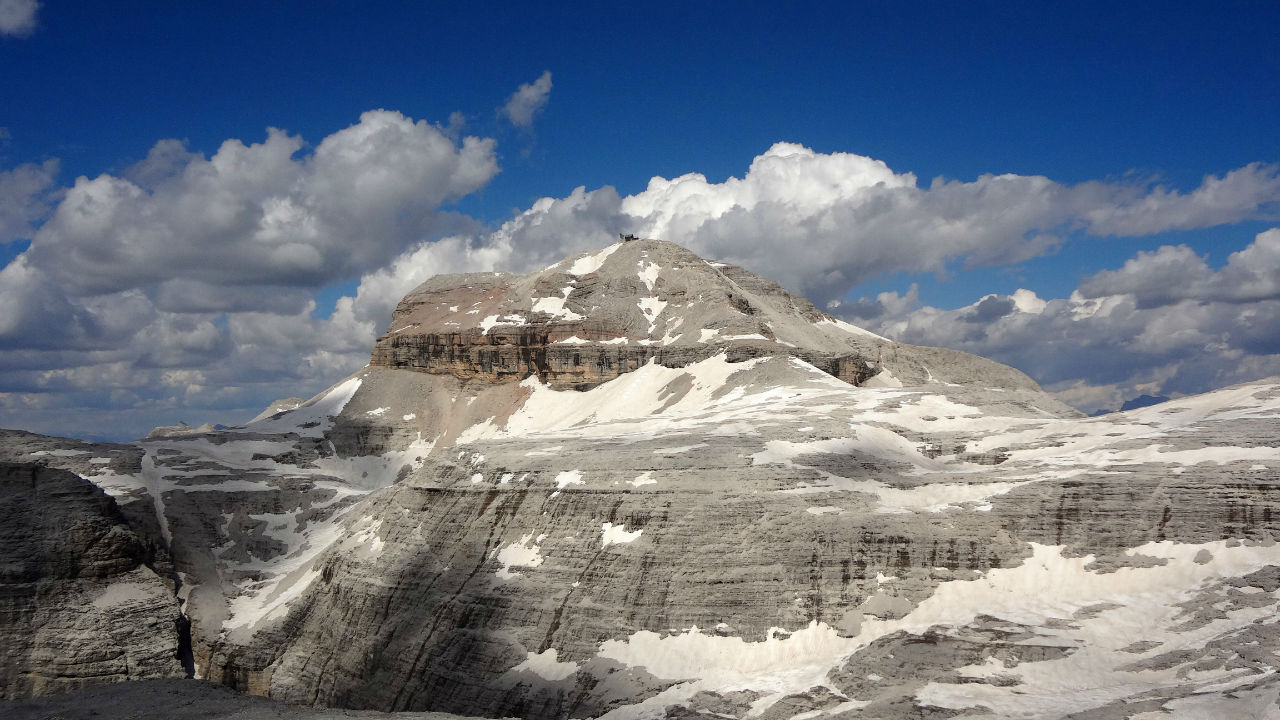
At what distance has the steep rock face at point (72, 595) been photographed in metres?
47.1

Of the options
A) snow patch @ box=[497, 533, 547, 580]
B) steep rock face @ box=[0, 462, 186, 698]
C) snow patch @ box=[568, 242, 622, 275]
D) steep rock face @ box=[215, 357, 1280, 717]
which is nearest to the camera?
steep rock face @ box=[215, 357, 1280, 717]

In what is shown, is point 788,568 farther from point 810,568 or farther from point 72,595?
point 72,595

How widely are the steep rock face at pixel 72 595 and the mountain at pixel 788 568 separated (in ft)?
12.2

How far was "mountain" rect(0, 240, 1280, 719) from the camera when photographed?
2542 centimetres

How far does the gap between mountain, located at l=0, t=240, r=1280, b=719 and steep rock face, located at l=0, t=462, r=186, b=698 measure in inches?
146

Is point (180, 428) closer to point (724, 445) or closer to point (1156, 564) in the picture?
point (724, 445)

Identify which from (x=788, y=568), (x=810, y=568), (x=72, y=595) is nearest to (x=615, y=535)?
(x=788, y=568)

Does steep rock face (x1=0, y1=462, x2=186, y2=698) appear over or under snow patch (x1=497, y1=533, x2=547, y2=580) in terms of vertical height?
under

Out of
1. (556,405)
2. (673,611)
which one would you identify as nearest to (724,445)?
(673,611)

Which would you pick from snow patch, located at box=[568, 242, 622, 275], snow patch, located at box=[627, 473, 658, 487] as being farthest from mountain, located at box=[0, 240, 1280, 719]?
snow patch, located at box=[568, 242, 622, 275]

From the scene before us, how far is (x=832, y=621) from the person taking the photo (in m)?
30.4

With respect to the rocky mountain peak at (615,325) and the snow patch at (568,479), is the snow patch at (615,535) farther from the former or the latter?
the rocky mountain peak at (615,325)

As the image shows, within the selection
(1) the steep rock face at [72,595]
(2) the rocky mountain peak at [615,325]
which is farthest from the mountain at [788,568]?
(2) the rocky mountain peak at [615,325]

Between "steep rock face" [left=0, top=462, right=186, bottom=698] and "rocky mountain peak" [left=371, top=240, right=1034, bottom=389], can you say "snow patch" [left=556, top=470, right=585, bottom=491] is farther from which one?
"rocky mountain peak" [left=371, top=240, right=1034, bottom=389]
